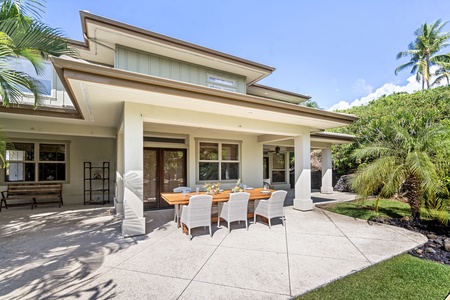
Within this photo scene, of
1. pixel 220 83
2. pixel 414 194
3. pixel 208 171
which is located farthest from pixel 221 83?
pixel 414 194

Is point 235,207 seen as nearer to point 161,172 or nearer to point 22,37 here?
point 161,172

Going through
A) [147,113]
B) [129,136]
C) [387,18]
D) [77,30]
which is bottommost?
[129,136]

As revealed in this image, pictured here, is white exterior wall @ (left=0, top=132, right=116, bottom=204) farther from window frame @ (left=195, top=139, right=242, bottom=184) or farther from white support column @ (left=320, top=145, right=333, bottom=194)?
white support column @ (left=320, top=145, right=333, bottom=194)

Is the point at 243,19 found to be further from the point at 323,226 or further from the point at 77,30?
the point at 323,226

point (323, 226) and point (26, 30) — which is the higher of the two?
point (26, 30)

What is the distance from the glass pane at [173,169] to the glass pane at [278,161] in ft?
26.7

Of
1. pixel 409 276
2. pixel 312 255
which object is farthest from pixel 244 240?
pixel 409 276

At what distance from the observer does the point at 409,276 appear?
11.7 feet

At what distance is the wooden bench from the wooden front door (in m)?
4.20

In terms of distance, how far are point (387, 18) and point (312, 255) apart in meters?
9.94

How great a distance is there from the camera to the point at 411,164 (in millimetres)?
5836

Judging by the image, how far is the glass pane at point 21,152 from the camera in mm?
9250

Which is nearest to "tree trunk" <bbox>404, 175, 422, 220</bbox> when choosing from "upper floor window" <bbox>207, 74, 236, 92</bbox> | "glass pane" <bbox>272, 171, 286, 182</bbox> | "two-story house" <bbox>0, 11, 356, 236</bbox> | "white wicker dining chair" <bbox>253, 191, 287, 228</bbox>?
"two-story house" <bbox>0, 11, 356, 236</bbox>

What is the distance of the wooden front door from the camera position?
857cm
